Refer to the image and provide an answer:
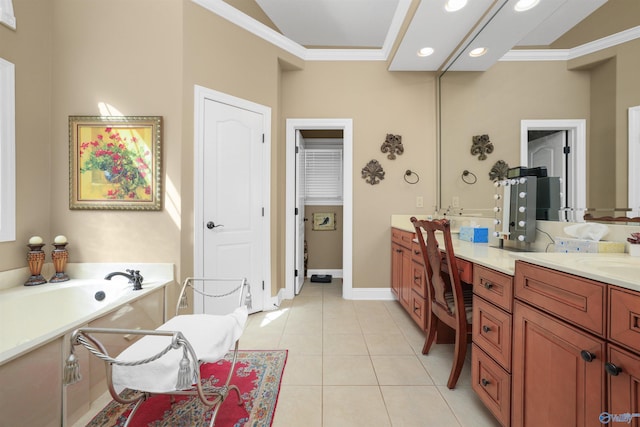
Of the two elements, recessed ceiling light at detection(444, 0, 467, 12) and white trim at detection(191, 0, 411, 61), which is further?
white trim at detection(191, 0, 411, 61)

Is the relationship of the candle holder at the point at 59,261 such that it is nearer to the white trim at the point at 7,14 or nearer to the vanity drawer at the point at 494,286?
the white trim at the point at 7,14

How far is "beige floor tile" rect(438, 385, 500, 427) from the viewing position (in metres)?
1.41

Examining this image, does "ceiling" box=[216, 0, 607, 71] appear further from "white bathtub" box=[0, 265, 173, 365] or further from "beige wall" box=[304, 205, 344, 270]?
"white bathtub" box=[0, 265, 173, 365]

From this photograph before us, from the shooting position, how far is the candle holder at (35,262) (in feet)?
6.64

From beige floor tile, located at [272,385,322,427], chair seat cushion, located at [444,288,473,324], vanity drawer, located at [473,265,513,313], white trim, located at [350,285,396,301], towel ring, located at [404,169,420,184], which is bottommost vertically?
beige floor tile, located at [272,385,322,427]

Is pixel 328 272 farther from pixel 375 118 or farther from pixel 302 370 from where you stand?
pixel 302 370

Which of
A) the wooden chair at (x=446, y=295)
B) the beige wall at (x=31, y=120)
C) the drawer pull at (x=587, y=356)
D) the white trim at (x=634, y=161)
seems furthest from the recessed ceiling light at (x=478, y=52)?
the beige wall at (x=31, y=120)

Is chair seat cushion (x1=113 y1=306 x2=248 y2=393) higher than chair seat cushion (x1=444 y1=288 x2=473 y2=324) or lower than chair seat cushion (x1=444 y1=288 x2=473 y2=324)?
lower

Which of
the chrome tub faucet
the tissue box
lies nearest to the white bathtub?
the chrome tub faucet

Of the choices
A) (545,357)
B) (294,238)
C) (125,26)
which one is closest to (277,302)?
(294,238)

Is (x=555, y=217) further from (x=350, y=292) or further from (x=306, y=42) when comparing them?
(x=306, y=42)

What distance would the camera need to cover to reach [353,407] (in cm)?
151

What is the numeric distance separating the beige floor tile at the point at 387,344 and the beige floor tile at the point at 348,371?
0.16 metres

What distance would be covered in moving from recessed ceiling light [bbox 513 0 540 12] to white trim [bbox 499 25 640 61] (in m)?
0.27
